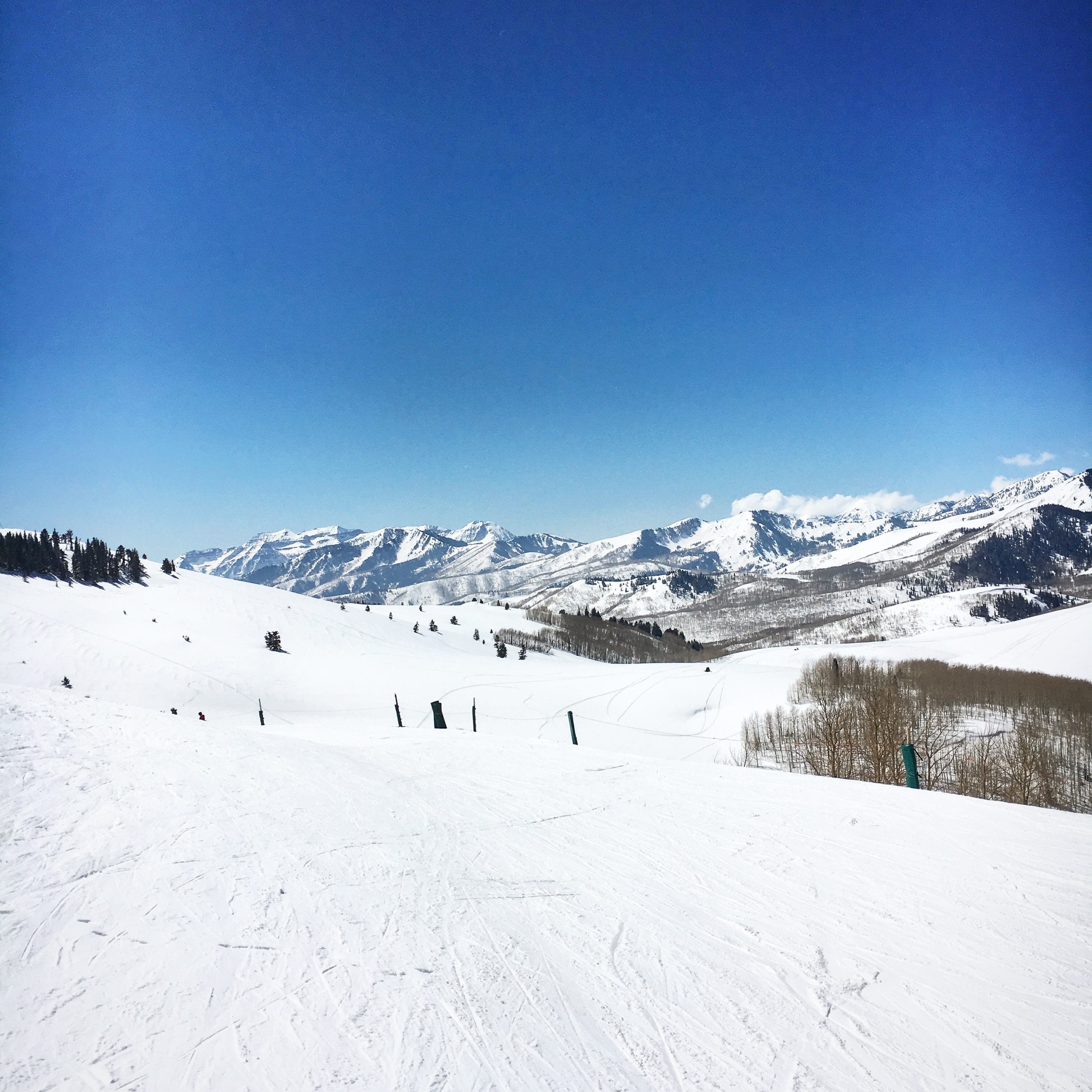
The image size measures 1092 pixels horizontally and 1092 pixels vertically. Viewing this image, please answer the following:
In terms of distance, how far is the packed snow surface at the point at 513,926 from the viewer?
2.86 meters

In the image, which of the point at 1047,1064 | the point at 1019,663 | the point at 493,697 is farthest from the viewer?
the point at 1019,663

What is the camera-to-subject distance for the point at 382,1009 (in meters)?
3.17

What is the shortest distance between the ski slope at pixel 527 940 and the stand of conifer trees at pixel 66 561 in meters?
73.2

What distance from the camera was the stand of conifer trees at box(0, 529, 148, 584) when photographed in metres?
59.9

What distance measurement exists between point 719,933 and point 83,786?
23.5ft

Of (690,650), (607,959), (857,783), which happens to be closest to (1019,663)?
(690,650)

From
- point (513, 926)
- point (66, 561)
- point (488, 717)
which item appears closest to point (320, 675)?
point (488, 717)

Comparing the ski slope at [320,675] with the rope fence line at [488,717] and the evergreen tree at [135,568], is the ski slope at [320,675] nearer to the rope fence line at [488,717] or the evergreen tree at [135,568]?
the rope fence line at [488,717]

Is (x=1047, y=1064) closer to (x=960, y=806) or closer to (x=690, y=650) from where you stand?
(x=960, y=806)

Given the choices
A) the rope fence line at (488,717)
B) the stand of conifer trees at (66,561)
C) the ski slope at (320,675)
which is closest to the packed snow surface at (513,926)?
the ski slope at (320,675)

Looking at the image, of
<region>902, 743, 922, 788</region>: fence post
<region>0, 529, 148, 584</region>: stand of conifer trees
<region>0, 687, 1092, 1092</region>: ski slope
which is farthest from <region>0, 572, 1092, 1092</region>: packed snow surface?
<region>0, 529, 148, 584</region>: stand of conifer trees

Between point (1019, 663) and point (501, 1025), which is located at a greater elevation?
point (501, 1025)

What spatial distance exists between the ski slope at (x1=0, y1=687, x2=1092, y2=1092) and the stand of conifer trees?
73.2m

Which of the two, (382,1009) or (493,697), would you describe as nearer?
(382,1009)
